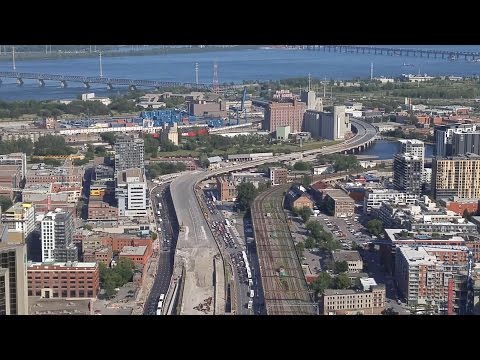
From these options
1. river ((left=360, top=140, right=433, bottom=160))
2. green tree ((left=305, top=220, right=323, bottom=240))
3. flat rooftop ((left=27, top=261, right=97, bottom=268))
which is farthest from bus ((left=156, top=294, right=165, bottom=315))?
river ((left=360, top=140, right=433, bottom=160))

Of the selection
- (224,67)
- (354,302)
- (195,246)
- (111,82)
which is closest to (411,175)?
(195,246)

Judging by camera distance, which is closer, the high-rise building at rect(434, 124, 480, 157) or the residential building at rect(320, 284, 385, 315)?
the residential building at rect(320, 284, 385, 315)

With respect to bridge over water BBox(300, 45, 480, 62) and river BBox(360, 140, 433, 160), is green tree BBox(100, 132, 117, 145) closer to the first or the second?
river BBox(360, 140, 433, 160)

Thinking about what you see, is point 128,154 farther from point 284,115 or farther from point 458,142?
point 284,115

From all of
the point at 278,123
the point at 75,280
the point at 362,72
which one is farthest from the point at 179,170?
the point at 362,72

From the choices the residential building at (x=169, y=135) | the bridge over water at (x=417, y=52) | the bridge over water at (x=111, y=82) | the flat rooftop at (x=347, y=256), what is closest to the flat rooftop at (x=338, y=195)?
the flat rooftop at (x=347, y=256)
